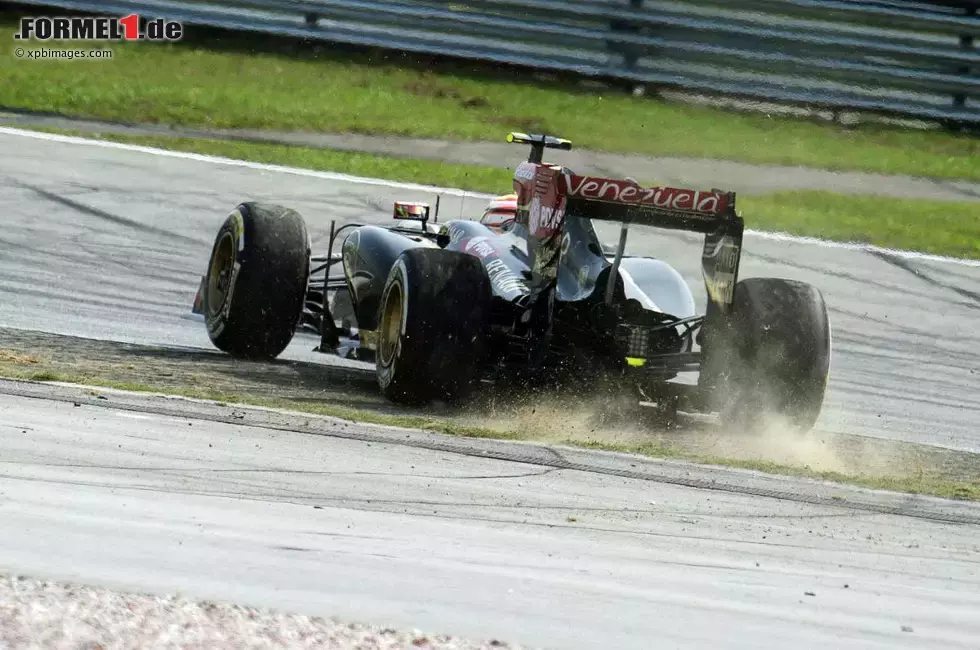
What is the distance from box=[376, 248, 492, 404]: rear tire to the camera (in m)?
6.80

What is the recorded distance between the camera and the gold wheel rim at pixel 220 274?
839 cm

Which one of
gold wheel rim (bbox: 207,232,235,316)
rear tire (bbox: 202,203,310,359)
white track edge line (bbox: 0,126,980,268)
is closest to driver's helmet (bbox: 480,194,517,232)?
rear tire (bbox: 202,203,310,359)

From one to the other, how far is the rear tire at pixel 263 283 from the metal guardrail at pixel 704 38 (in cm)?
910

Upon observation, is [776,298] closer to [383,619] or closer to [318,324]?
[318,324]

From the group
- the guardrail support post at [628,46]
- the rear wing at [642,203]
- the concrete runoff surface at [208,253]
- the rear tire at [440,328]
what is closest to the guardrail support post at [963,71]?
the guardrail support post at [628,46]

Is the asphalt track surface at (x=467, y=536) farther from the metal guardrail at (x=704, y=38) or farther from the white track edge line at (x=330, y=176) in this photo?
the metal guardrail at (x=704, y=38)

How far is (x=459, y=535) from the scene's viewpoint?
4324 mm

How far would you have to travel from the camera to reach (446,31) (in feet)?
55.5

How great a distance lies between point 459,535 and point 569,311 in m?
3.34

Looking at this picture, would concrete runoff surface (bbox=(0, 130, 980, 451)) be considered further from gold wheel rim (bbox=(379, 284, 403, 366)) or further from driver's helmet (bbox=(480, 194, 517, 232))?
gold wheel rim (bbox=(379, 284, 403, 366))

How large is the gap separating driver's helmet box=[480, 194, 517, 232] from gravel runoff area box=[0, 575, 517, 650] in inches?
210

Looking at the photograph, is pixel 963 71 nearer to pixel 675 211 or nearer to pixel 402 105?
pixel 402 105

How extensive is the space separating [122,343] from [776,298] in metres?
3.38

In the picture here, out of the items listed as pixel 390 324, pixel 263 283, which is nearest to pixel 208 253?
pixel 263 283
